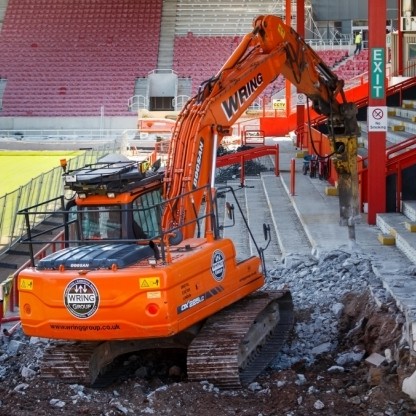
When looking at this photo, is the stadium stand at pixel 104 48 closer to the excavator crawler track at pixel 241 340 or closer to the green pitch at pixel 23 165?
the green pitch at pixel 23 165

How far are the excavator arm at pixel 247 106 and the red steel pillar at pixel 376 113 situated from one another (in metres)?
0.36

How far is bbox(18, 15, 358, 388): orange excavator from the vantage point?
1032cm

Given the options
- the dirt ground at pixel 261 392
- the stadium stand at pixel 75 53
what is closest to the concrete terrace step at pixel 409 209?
the dirt ground at pixel 261 392

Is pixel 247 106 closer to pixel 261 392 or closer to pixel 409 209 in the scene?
pixel 261 392

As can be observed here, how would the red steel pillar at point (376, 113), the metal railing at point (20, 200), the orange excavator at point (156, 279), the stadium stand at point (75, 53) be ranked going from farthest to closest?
1. the stadium stand at point (75, 53)
2. the metal railing at point (20, 200)
3. the red steel pillar at point (376, 113)
4. the orange excavator at point (156, 279)

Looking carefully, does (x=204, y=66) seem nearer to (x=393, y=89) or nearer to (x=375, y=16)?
(x=393, y=89)

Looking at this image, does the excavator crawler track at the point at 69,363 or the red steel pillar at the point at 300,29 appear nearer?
the excavator crawler track at the point at 69,363

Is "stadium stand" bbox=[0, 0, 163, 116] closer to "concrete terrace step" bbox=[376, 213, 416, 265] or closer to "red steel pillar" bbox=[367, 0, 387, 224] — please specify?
"red steel pillar" bbox=[367, 0, 387, 224]

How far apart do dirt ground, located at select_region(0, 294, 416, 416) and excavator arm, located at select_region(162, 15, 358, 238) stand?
6.98 ft

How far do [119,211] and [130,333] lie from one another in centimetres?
139

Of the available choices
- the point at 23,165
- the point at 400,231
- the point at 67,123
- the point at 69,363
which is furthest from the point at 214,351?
the point at 67,123

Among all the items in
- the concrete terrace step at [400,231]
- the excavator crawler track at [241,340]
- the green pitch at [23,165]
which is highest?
the concrete terrace step at [400,231]

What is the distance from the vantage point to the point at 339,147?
18062mm

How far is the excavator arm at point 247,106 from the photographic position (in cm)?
1248
